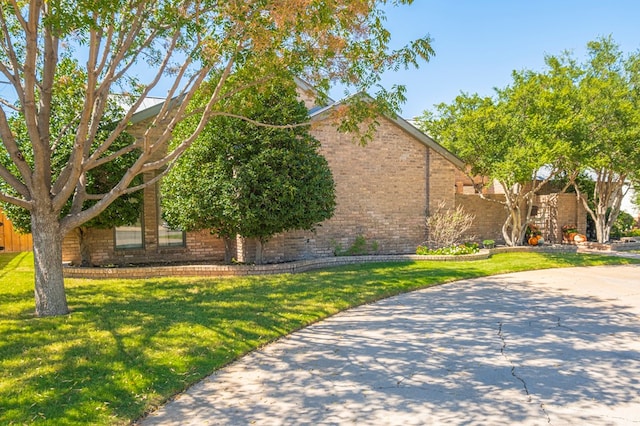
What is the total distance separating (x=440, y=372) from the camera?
4.99 metres

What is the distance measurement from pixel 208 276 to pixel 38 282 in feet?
14.2

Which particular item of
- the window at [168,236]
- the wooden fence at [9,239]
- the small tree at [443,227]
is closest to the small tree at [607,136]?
the small tree at [443,227]

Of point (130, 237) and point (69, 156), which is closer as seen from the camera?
point (69, 156)

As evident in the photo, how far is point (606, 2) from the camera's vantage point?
1209cm

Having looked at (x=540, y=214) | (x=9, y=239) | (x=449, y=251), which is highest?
(x=540, y=214)

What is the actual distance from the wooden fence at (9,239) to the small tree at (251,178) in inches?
333

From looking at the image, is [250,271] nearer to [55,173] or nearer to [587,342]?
[55,173]

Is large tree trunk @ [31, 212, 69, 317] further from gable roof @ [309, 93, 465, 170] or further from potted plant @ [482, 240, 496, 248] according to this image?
potted plant @ [482, 240, 496, 248]

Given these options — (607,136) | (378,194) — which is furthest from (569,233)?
(378,194)

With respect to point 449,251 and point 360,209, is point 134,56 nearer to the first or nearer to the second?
point 360,209

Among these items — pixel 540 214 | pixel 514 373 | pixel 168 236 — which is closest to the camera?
pixel 514 373

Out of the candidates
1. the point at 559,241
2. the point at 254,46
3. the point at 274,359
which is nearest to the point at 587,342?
the point at 274,359

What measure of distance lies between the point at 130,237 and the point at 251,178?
15.1 ft

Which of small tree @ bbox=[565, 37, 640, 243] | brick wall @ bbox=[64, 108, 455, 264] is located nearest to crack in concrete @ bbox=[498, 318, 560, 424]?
brick wall @ bbox=[64, 108, 455, 264]
